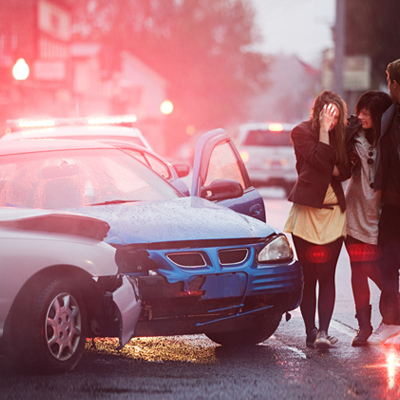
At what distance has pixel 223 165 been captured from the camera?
28.0 feet

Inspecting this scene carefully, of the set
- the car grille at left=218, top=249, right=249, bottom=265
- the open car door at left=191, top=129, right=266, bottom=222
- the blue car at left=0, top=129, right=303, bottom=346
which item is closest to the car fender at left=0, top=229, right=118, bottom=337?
the blue car at left=0, top=129, right=303, bottom=346

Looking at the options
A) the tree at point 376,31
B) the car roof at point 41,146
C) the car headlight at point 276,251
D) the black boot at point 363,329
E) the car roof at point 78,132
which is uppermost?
the tree at point 376,31

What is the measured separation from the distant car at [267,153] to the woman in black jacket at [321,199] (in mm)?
17340

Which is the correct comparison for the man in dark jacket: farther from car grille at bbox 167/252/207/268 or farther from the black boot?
car grille at bbox 167/252/207/268

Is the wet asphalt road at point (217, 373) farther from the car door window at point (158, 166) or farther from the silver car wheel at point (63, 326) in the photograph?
the car door window at point (158, 166)

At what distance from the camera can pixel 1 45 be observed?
46.7 m

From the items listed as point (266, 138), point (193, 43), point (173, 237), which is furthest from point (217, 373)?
point (193, 43)

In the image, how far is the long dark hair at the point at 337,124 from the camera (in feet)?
23.1

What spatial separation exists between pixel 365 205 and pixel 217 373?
1.97 meters

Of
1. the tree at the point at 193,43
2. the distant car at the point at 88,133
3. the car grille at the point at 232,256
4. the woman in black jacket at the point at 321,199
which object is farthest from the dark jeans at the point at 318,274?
the tree at the point at 193,43

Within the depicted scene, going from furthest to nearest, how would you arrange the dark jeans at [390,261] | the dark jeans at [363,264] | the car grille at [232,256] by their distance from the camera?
1. the dark jeans at [363,264]
2. the dark jeans at [390,261]
3. the car grille at [232,256]

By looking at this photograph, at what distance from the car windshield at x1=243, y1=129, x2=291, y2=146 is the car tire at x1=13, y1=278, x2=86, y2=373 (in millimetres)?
19061

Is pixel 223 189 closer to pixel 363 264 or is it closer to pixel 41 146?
pixel 363 264

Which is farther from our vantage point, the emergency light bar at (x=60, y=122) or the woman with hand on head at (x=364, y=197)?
the emergency light bar at (x=60, y=122)
